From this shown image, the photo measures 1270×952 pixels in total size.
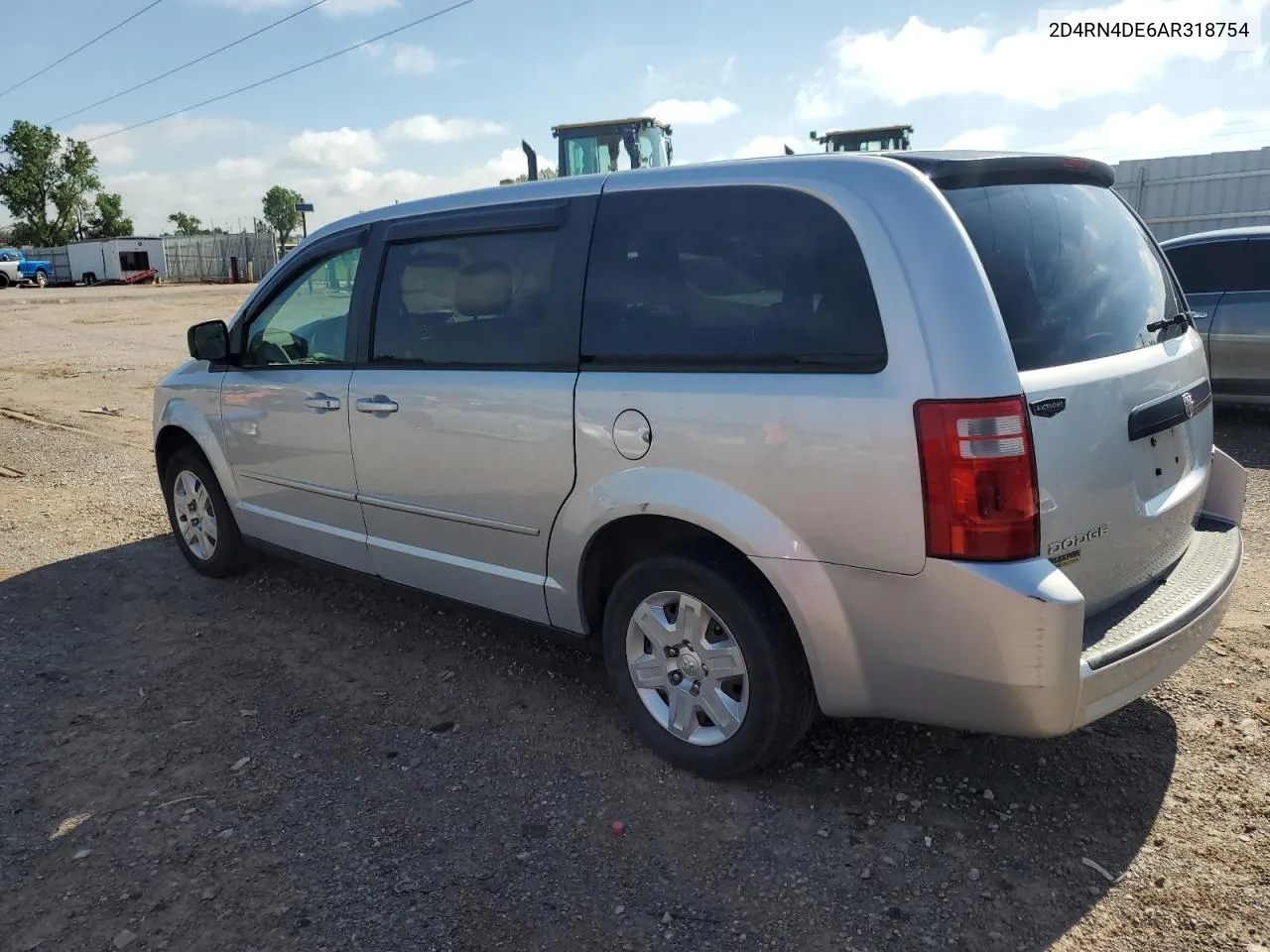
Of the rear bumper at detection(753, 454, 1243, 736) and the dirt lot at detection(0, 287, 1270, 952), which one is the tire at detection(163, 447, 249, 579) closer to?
the dirt lot at detection(0, 287, 1270, 952)

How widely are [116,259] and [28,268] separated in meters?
4.44

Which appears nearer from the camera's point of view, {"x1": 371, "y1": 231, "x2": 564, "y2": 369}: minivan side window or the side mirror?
{"x1": 371, "y1": 231, "x2": 564, "y2": 369}: minivan side window

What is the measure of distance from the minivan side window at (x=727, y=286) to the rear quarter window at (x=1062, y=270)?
0.36 meters

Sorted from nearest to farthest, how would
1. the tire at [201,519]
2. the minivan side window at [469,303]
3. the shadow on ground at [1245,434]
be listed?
the minivan side window at [469,303] → the tire at [201,519] → the shadow on ground at [1245,434]

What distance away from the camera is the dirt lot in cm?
260

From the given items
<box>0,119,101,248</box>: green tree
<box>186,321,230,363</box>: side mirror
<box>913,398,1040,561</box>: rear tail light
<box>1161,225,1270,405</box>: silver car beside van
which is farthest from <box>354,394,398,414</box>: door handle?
<box>0,119,101,248</box>: green tree

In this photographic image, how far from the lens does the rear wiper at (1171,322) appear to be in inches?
123

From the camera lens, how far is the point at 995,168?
9.46 ft

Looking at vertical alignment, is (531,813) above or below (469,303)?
below

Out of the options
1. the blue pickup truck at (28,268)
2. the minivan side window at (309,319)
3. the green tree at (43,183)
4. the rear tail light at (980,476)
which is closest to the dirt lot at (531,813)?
the rear tail light at (980,476)

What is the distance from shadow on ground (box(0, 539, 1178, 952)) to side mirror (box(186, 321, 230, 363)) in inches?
59.5

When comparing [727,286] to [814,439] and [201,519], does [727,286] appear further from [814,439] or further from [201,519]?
[201,519]

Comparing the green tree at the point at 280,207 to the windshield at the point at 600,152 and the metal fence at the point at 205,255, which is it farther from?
the windshield at the point at 600,152

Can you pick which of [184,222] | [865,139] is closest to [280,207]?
[184,222]
